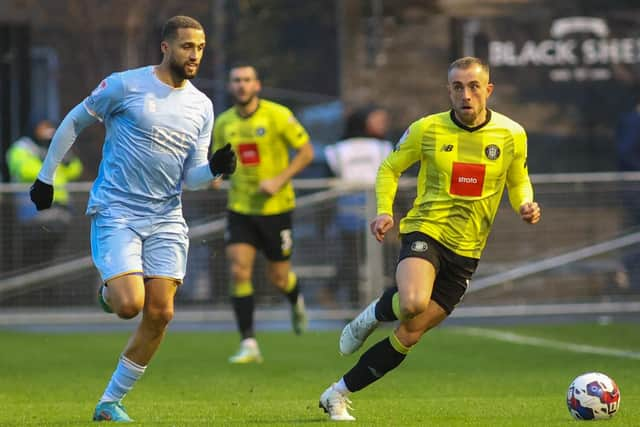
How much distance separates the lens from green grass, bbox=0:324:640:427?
350 inches

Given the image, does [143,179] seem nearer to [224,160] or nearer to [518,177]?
[224,160]

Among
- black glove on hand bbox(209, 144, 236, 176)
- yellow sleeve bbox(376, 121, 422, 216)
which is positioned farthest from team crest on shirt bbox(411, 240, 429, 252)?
black glove on hand bbox(209, 144, 236, 176)

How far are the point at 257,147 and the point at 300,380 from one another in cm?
274

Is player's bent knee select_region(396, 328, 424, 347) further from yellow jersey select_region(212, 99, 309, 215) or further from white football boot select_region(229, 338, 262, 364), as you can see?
yellow jersey select_region(212, 99, 309, 215)

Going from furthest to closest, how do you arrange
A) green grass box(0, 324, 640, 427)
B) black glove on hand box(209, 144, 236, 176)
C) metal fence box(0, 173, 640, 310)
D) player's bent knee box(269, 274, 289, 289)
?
metal fence box(0, 173, 640, 310)
player's bent knee box(269, 274, 289, 289)
green grass box(0, 324, 640, 427)
black glove on hand box(209, 144, 236, 176)

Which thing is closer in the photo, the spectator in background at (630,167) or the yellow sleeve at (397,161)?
the yellow sleeve at (397,161)

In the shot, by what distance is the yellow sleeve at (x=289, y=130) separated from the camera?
1362cm

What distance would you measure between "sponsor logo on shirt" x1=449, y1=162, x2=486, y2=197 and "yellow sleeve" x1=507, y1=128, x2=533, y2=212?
24cm

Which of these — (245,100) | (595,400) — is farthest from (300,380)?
(595,400)

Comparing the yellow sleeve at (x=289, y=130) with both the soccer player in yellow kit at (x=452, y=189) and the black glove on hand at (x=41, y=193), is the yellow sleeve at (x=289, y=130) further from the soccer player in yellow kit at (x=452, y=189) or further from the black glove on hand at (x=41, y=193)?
the black glove on hand at (x=41, y=193)

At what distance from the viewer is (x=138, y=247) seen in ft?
28.6

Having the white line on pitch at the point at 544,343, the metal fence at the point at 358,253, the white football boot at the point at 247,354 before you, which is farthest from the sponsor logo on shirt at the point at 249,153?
the white line on pitch at the point at 544,343

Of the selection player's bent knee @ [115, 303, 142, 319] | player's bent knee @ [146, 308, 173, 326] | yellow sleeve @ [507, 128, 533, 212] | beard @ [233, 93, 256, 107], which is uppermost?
beard @ [233, 93, 256, 107]

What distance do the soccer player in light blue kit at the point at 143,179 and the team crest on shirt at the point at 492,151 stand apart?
1515mm
